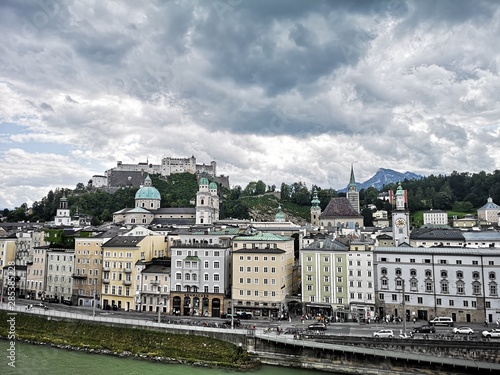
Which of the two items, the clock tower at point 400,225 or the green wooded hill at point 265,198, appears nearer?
the clock tower at point 400,225

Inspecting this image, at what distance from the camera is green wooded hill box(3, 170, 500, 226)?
133 metres

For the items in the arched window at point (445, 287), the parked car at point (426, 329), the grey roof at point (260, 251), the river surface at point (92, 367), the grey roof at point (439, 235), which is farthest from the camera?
the grey roof at point (439, 235)

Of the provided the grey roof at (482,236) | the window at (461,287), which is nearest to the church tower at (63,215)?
the grey roof at (482,236)

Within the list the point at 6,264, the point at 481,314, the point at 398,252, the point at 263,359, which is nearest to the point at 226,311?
the point at 263,359

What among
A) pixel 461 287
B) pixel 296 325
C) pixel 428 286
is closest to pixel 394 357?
pixel 296 325

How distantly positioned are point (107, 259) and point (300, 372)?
33228mm

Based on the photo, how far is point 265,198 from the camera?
6762 inches

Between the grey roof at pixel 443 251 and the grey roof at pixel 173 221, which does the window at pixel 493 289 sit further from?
the grey roof at pixel 173 221

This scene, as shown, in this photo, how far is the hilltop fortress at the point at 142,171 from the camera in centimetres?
16600

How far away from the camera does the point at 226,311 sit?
53.8m

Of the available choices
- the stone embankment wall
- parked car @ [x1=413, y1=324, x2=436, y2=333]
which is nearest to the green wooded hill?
parked car @ [x1=413, y1=324, x2=436, y2=333]

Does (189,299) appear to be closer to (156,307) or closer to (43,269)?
(156,307)

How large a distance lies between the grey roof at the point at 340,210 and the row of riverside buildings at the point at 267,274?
37.5 meters

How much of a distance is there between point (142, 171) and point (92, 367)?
135 meters
